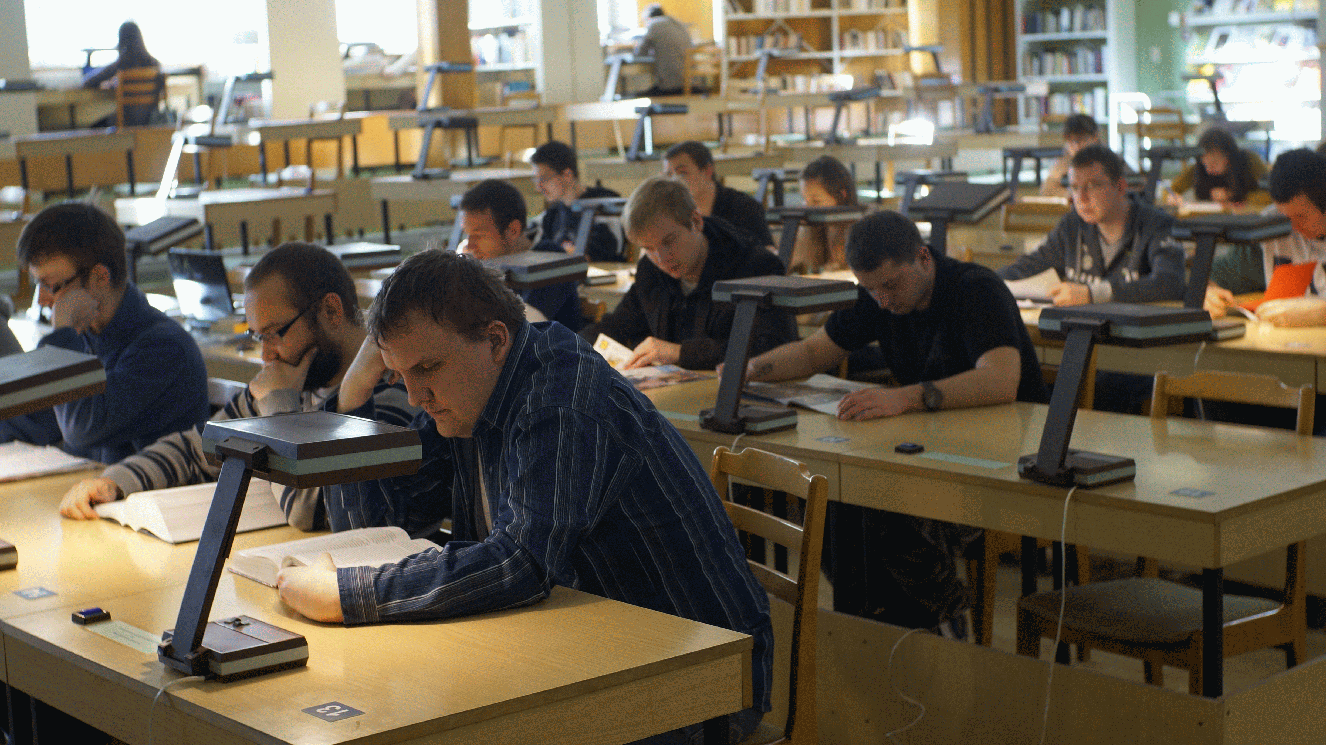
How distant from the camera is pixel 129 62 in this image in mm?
10391

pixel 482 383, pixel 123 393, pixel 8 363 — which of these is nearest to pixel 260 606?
pixel 482 383

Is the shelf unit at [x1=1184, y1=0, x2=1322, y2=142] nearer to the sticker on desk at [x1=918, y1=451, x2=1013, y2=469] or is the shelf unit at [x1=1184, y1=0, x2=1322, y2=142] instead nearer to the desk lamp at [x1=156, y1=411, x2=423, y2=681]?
the sticker on desk at [x1=918, y1=451, x2=1013, y2=469]

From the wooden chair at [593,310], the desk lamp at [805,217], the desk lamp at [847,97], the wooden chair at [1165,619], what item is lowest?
the wooden chair at [1165,619]

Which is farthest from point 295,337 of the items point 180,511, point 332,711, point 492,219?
point 492,219

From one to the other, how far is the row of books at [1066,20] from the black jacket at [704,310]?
10047mm

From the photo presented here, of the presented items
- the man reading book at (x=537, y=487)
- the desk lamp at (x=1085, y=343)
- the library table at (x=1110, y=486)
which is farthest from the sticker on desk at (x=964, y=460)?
the man reading book at (x=537, y=487)

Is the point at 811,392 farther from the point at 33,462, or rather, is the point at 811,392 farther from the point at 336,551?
the point at 33,462

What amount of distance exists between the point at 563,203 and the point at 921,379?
3.16 m

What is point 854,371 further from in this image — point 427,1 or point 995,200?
point 427,1

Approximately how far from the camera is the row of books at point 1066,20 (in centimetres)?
1292

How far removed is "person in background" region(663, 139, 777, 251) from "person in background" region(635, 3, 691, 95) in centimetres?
611

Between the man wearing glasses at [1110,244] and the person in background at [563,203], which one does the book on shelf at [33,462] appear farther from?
the person in background at [563,203]

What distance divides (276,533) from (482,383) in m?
0.64

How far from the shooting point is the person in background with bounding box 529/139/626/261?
19.8 feet
